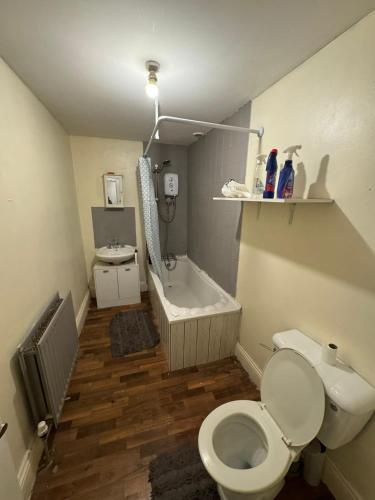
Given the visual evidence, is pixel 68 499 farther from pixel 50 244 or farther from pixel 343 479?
pixel 50 244

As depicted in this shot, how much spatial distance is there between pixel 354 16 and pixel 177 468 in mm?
2434

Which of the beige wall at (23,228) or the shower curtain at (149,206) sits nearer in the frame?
the beige wall at (23,228)

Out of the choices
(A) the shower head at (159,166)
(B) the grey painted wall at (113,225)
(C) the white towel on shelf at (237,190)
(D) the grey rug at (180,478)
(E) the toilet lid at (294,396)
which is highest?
(A) the shower head at (159,166)

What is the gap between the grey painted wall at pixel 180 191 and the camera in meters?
3.00

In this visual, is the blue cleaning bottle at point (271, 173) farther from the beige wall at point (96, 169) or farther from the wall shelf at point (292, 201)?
the beige wall at point (96, 169)

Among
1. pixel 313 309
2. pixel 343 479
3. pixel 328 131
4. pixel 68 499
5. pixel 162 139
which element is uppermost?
pixel 162 139

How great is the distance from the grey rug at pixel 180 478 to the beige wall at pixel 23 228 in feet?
2.45

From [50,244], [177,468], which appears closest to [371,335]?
[177,468]

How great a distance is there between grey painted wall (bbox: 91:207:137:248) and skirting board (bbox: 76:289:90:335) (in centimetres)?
75

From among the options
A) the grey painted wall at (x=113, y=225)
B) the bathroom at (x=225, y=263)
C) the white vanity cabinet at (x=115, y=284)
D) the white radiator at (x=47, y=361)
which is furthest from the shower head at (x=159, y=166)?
the white radiator at (x=47, y=361)

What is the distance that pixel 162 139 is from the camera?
2.75m

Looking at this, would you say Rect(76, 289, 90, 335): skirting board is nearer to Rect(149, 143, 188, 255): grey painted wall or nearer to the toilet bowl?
Rect(149, 143, 188, 255): grey painted wall

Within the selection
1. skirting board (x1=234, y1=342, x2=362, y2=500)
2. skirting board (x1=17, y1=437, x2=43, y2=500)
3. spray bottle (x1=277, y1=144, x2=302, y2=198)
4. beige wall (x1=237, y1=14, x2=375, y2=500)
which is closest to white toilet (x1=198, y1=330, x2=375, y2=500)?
beige wall (x1=237, y1=14, x2=375, y2=500)

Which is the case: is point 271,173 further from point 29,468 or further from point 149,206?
point 29,468
